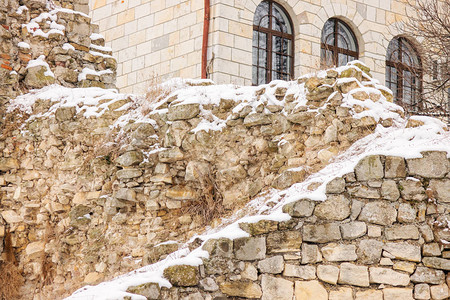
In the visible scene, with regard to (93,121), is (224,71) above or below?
above

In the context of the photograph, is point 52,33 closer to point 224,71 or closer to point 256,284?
point 224,71

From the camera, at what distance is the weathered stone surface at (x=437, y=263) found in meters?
6.04

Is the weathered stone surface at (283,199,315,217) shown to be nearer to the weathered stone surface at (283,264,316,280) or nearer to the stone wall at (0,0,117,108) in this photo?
the weathered stone surface at (283,264,316,280)

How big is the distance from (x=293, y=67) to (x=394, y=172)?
7.30 metres

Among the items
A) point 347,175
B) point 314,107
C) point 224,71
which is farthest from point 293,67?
point 347,175

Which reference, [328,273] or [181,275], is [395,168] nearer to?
[328,273]

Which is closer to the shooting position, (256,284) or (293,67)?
(256,284)

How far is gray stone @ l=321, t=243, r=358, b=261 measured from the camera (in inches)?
241

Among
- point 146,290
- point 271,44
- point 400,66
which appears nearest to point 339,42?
point 400,66

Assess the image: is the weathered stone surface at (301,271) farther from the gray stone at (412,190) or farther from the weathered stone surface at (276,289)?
the gray stone at (412,190)

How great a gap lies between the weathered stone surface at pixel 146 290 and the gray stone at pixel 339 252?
1.47 meters

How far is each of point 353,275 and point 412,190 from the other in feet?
2.93

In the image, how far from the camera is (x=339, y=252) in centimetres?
614

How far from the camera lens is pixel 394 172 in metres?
6.24
